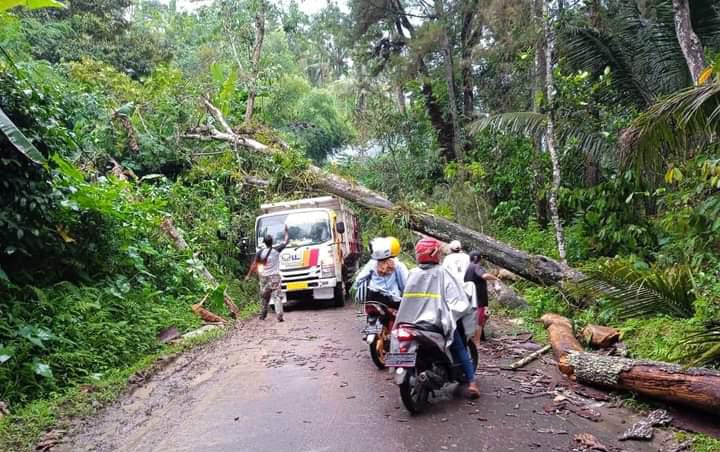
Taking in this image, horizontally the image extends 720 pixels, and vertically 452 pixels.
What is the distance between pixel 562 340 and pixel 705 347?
6.59 feet

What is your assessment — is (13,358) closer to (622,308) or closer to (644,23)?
(622,308)

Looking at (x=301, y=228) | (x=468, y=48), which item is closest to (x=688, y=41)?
(x=301, y=228)

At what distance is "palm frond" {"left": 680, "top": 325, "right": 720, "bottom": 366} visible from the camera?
4.73 meters

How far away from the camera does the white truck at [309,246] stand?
487 inches

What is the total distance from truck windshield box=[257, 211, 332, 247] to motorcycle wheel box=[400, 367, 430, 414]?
780 cm

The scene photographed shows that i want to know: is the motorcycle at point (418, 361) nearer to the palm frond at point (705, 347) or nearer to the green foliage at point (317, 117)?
the palm frond at point (705, 347)

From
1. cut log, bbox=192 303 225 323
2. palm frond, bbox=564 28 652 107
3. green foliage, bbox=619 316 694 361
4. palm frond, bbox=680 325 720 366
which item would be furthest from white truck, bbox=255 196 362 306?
palm frond, bbox=680 325 720 366

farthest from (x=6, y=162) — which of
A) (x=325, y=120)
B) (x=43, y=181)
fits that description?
(x=325, y=120)

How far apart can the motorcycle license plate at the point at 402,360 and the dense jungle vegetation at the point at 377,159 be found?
2502mm

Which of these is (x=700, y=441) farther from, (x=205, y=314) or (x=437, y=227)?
(x=205, y=314)

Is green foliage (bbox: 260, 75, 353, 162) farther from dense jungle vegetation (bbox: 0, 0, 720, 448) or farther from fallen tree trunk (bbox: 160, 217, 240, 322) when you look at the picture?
fallen tree trunk (bbox: 160, 217, 240, 322)

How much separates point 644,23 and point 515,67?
426 centimetres

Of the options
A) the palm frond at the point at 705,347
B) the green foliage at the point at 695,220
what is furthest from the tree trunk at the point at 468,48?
the palm frond at the point at 705,347

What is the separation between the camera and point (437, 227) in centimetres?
1143
